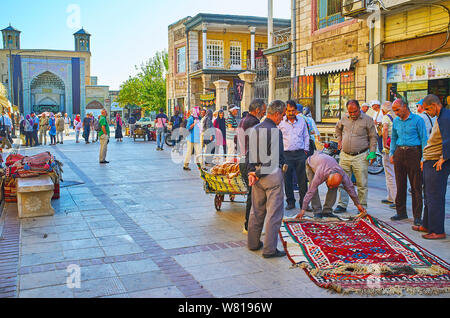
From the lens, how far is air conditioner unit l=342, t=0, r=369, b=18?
14.3 metres

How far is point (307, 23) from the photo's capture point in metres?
18.6

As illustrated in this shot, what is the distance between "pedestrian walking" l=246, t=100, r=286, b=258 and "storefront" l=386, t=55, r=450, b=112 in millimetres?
9509

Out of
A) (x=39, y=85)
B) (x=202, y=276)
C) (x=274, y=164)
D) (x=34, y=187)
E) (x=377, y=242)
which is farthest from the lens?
(x=39, y=85)

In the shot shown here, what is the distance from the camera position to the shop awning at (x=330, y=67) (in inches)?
633

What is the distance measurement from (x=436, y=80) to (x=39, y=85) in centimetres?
5993

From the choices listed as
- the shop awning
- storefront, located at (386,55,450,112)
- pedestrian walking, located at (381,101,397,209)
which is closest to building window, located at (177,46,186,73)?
the shop awning

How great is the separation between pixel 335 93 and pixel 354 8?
3703mm

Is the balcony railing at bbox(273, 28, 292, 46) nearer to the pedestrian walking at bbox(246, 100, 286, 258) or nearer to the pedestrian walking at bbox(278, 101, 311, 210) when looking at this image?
the pedestrian walking at bbox(278, 101, 311, 210)

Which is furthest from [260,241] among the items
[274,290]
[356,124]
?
[356,124]

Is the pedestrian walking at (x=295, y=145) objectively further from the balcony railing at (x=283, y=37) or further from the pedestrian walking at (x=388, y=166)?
the balcony railing at (x=283, y=37)

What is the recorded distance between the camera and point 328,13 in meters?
17.6

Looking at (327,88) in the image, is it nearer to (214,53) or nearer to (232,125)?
(232,125)

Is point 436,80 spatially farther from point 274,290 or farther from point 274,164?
point 274,290

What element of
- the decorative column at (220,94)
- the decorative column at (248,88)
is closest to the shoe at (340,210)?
the decorative column at (248,88)
